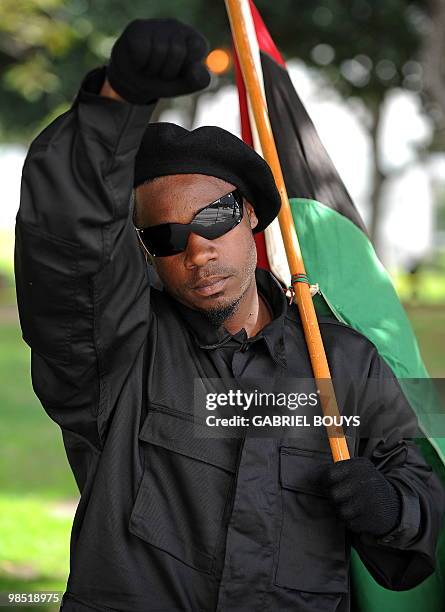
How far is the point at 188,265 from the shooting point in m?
2.32

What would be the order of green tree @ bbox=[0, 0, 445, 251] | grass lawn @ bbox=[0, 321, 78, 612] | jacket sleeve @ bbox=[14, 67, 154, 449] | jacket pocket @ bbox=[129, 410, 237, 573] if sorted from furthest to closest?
green tree @ bbox=[0, 0, 445, 251] < grass lawn @ bbox=[0, 321, 78, 612] < jacket pocket @ bbox=[129, 410, 237, 573] < jacket sleeve @ bbox=[14, 67, 154, 449]

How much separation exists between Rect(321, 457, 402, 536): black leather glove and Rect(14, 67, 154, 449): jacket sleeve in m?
0.58

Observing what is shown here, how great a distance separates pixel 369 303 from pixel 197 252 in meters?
1.03

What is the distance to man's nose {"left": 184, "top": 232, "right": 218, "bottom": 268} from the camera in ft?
7.55

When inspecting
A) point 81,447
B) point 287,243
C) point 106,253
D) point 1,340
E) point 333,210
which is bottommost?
point 81,447

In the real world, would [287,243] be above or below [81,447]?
above

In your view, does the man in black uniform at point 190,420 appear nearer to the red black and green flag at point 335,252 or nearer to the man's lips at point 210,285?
the man's lips at point 210,285

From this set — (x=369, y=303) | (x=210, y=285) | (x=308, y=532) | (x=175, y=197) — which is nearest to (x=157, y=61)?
(x=175, y=197)

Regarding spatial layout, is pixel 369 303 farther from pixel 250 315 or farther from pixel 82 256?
pixel 82 256

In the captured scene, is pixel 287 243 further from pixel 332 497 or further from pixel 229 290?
pixel 332 497

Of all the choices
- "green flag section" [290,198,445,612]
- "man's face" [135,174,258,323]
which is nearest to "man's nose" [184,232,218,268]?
"man's face" [135,174,258,323]

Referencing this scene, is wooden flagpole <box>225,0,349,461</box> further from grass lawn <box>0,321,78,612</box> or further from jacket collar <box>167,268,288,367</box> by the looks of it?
grass lawn <box>0,321,78,612</box>

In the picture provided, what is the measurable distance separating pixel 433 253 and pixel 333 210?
3613cm

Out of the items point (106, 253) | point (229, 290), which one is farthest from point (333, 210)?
point (106, 253)
